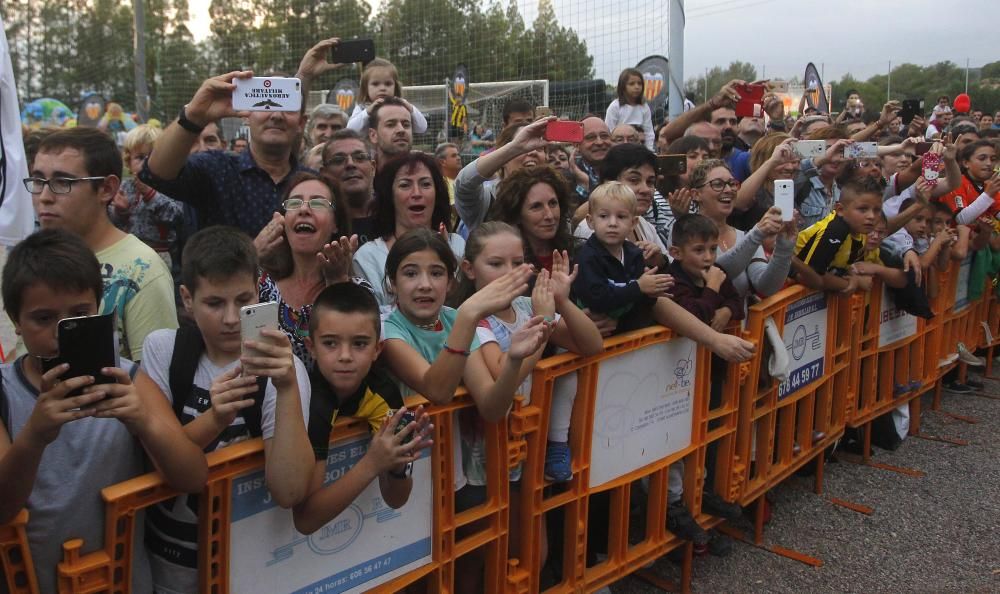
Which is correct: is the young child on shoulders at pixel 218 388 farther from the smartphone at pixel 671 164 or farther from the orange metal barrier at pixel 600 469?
the smartphone at pixel 671 164

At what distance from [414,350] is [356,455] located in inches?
16.9

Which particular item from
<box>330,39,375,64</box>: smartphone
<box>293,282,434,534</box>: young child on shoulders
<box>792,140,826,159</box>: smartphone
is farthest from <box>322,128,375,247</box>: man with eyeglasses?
<box>792,140,826,159</box>: smartphone

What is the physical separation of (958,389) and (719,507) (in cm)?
415

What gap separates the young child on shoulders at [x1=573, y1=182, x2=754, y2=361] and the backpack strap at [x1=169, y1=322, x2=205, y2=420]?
178 centimetres

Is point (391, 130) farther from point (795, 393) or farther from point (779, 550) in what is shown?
point (779, 550)

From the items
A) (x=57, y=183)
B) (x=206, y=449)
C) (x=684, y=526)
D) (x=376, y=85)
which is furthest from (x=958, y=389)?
(x=57, y=183)

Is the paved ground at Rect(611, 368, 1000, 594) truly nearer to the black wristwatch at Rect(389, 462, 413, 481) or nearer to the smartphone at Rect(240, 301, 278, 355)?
the black wristwatch at Rect(389, 462, 413, 481)

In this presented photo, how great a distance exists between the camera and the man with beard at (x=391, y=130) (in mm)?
4672

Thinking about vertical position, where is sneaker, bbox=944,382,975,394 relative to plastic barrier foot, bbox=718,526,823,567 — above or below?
above


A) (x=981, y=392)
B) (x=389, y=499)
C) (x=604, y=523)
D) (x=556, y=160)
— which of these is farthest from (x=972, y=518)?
(x=389, y=499)

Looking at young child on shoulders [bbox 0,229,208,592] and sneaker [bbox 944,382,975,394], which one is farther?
sneaker [bbox 944,382,975,394]

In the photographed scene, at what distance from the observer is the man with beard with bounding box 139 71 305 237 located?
3.43 metres

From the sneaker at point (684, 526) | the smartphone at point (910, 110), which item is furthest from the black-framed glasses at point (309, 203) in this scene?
the smartphone at point (910, 110)

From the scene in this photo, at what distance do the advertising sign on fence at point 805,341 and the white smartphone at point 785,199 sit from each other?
65 cm
